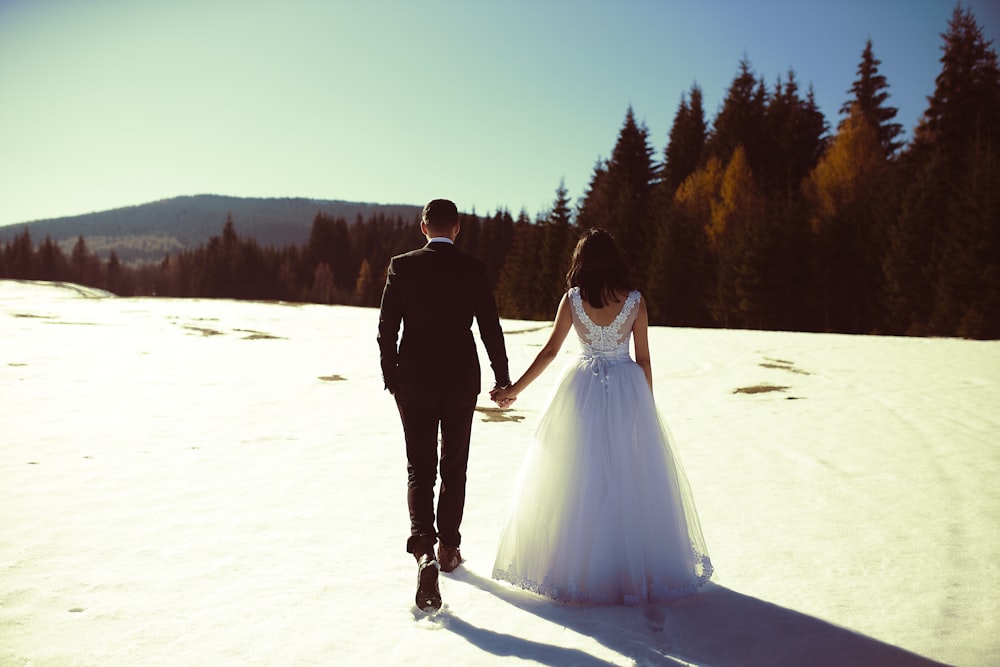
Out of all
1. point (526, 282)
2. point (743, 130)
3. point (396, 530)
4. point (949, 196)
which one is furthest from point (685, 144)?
point (396, 530)

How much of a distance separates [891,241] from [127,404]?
37.5 m

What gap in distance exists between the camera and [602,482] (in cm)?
393

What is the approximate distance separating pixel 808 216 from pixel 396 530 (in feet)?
142

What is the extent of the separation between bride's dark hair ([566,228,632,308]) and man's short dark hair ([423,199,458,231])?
80cm

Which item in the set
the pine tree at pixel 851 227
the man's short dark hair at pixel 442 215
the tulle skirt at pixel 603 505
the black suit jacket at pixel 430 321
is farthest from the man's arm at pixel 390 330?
the pine tree at pixel 851 227

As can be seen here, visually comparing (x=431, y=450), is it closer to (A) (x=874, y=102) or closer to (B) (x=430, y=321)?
(B) (x=430, y=321)

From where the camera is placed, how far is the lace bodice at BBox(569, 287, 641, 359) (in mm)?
4117

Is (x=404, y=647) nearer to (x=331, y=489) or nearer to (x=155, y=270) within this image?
(x=331, y=489)

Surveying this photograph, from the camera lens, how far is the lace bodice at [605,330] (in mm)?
4117

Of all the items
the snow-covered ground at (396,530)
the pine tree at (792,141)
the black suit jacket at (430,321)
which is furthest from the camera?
the pine tree at (792,141)

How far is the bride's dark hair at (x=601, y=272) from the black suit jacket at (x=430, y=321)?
598 millimetres

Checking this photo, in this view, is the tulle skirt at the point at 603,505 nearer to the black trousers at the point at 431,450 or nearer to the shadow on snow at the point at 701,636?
the shadow on snow at the point at 701,636

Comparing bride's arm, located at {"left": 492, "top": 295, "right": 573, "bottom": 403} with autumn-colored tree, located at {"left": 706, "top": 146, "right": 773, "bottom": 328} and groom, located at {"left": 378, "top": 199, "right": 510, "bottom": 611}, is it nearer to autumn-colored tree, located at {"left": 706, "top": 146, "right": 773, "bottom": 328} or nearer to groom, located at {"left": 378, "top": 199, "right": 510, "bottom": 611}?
groom, located at {"left": 378, "top": 199, "right": 510, "bottom": 611}

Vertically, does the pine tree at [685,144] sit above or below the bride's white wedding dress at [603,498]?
above
